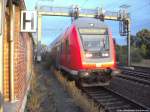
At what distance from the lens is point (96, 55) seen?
52.7 ft

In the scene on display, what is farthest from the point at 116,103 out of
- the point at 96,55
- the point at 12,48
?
the point at 12,48

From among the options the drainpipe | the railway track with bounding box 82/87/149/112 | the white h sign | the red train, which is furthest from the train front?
the drainpipe

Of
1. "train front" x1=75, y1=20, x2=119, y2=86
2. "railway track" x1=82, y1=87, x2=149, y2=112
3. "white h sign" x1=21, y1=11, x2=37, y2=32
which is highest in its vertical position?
"white h sign" x1=21, y1=11, x2=37, y2=32

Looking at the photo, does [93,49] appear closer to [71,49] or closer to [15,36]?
[71,49]

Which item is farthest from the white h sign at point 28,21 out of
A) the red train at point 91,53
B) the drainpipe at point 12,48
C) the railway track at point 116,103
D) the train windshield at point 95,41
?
the train windshield at point 95,41

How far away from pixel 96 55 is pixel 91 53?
24 centimetres

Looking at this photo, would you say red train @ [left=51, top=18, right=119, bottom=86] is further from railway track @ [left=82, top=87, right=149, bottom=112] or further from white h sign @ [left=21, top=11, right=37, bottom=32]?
white h sign @ [left=21, top=11, right=37, bottom=32]

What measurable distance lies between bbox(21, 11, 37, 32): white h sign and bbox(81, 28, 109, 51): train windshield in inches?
281

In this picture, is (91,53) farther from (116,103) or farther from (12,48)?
(12,48)

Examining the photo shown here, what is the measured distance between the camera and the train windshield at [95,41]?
16212 millimetres

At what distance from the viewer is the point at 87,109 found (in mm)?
9953

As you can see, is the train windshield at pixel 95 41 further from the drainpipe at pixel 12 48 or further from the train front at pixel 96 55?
the drainpipe at pixel 12 48

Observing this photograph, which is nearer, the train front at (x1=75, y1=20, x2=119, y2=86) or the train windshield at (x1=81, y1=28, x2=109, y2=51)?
the train front at (x1=75, y1=20, x2=119, y2=86)

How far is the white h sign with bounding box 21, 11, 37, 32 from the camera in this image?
29.6 ft
